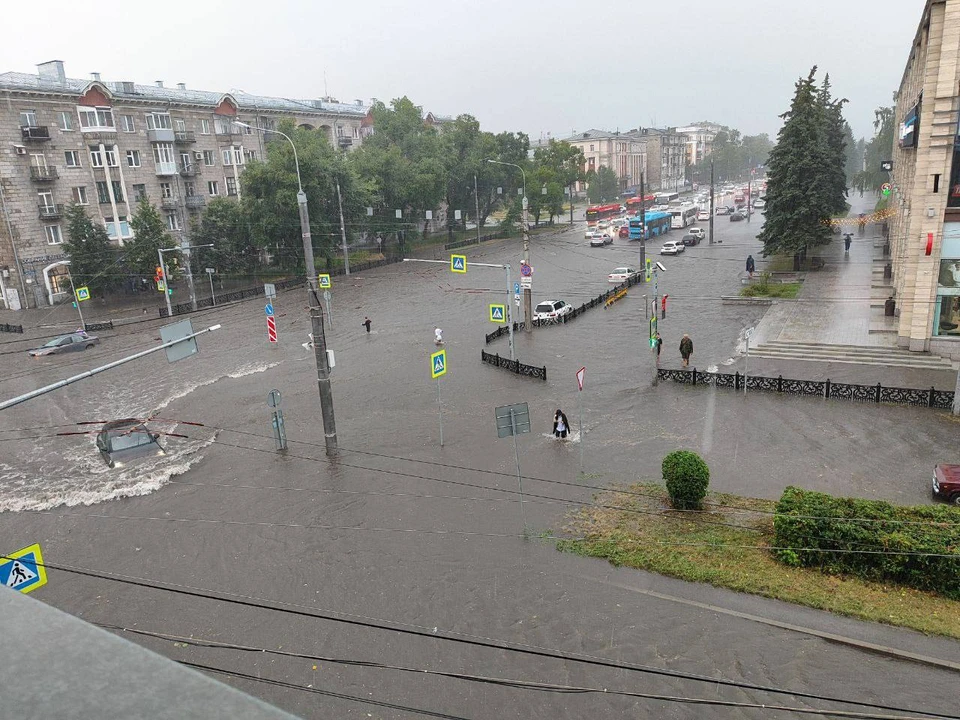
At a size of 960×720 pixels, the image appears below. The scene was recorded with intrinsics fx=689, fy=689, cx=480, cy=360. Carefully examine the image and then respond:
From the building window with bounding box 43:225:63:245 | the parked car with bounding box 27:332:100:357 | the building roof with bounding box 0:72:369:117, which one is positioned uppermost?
the building roof with bounding box 0:72:369:117

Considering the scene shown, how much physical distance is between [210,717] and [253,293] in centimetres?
5095

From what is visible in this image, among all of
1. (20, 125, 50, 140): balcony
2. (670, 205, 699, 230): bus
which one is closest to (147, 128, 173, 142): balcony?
(20, 125, 50, 140): balcony

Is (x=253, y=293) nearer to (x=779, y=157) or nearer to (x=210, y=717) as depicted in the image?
(x=779, y=157)

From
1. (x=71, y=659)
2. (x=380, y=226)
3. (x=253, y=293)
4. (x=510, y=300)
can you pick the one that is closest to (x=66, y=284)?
(x=253, y=293)

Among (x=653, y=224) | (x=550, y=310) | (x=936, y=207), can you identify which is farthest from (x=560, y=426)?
(x=653, y=224)

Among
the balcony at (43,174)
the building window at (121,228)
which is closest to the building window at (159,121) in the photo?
the building window at (121,228)

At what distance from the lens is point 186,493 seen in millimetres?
17719

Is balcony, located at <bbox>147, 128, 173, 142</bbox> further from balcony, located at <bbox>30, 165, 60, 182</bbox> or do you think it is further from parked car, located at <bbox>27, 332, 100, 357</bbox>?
parked car, located at <bbox>27, 332, 100, 357</bbox>

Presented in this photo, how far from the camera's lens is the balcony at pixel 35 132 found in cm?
4594

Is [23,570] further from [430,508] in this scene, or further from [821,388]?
[821,388]

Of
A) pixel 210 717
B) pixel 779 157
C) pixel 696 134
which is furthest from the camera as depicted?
pixel 696 134

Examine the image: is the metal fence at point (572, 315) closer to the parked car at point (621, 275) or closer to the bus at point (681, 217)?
the parked car at point (621, 275)

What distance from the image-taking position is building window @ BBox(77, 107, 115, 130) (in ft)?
162

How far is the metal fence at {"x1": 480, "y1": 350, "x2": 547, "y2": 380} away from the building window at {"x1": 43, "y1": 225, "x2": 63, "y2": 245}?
36.4m
